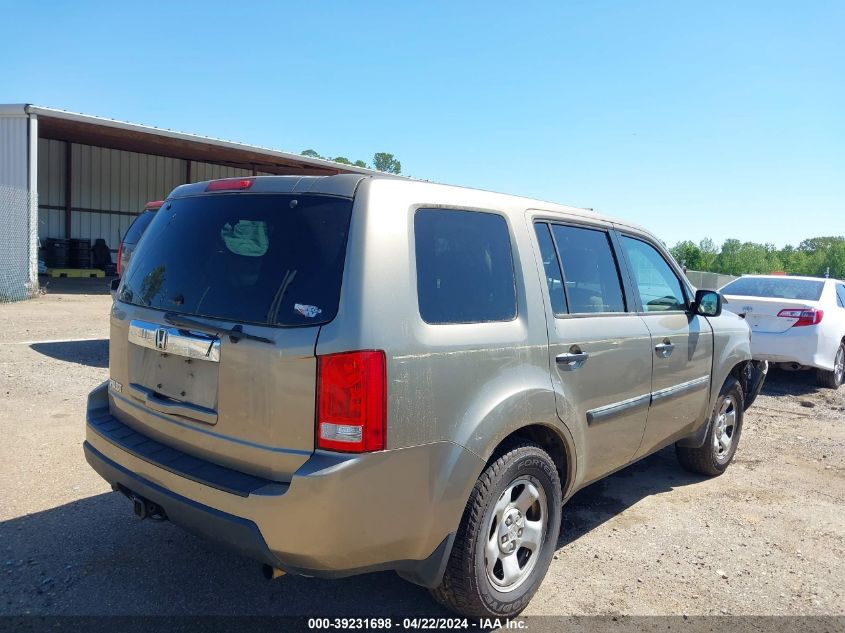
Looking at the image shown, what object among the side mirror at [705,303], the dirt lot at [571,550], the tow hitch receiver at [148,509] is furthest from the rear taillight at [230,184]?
the side mirror at [705,303]

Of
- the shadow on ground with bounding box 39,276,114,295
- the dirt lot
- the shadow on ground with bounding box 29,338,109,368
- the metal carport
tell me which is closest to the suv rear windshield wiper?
the dirt lot

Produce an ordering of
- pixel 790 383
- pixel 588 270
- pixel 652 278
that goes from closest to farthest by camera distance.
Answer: pixel 588 270 < pixel 652 278 < pixel 790 383

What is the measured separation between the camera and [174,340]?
2.76 metres

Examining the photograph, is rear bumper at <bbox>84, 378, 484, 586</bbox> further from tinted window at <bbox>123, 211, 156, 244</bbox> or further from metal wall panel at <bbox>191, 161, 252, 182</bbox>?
metal wall panel at <bbox>191, 161, 252, 182</bbox>

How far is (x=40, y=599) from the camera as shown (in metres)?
3.00

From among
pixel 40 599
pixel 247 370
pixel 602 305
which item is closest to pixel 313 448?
pixel 247 370

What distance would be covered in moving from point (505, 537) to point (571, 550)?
1.03 meters

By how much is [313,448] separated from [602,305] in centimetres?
210

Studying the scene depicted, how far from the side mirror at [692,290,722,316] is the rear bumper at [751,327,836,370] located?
4360mm

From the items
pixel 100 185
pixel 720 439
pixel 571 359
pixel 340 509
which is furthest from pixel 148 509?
pixel 100 185

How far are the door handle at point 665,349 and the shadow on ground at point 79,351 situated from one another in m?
6.69

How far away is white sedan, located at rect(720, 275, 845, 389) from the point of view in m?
8.31

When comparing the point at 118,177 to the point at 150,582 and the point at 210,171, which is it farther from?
the point at 150,582

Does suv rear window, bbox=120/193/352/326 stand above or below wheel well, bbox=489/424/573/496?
above
